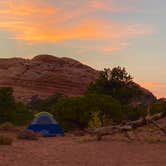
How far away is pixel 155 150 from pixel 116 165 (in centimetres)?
662

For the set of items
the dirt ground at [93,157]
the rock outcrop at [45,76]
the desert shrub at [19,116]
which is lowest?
the dirt ground at [93,157]

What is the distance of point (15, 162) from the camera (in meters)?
16.2

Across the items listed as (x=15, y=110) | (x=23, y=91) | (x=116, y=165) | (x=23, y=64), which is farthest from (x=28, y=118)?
(x=23, y=64)

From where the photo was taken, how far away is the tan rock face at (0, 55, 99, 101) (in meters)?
112

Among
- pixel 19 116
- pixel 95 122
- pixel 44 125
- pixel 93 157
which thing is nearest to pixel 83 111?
pixel 95 122

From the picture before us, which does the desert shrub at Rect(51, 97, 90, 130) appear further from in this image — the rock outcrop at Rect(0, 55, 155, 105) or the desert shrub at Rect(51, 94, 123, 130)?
the rock outcrop at Rect(0, 55, 155, 105)

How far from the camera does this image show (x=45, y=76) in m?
120

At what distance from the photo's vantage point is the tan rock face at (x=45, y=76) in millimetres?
112250

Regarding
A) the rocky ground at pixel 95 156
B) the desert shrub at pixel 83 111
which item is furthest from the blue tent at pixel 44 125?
the rocky ground at pixel 95 156

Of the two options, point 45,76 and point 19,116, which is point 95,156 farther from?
point 45,76

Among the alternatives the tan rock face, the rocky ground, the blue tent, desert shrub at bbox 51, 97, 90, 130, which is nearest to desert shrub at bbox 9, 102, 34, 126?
desert shrub at bbox 51, 97, 90, 130

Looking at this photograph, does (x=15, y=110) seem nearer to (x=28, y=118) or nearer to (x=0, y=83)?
(x=28, y=118)

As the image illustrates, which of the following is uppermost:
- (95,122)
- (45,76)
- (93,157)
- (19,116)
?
(45,76)

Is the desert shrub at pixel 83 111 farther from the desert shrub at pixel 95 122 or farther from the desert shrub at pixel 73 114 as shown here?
the desert shrub at pixel 95 122
